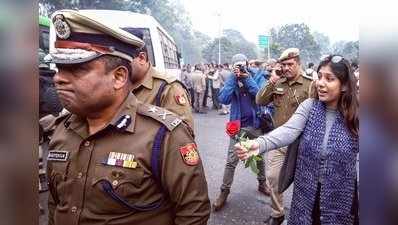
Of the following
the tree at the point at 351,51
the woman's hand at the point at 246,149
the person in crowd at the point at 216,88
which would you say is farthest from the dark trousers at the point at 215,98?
the woman's hand at the point at 246,149

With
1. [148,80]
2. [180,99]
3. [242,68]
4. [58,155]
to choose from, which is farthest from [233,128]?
[242,68]

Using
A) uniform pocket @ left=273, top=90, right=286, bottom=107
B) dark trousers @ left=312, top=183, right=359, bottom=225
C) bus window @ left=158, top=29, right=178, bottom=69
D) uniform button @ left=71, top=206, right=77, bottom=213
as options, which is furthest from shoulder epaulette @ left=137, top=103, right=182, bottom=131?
bus window @ left=158, top=29, right=178, bottom=69

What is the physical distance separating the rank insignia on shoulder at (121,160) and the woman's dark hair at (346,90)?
129 cm

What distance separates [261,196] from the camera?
17.0 feet

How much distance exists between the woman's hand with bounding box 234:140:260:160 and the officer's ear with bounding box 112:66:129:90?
0.83 m

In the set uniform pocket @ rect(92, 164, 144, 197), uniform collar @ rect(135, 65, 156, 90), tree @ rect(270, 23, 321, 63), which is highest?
tree @ rect(270, 23, 321, 63)

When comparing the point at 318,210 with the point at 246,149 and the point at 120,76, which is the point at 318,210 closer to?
the point at 246,149

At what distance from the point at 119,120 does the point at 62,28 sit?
0.38 m

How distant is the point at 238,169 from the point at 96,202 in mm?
5222

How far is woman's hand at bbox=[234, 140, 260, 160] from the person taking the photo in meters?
2.18

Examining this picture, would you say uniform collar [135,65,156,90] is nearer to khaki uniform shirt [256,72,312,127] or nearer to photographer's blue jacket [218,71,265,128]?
khaki uniform shirt [256,72,312,127]
